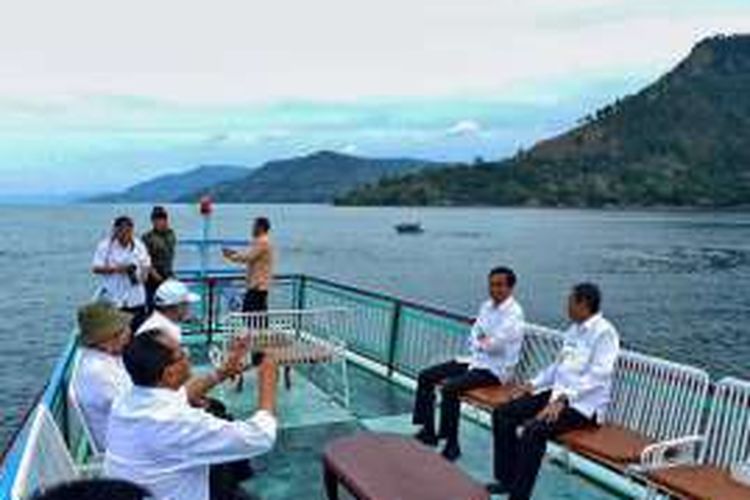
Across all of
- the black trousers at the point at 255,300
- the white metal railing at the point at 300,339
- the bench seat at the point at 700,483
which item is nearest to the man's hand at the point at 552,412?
the bench seat at the point at 700,483

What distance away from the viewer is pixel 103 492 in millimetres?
1929

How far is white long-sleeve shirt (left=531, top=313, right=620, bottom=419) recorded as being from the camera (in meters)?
7.41

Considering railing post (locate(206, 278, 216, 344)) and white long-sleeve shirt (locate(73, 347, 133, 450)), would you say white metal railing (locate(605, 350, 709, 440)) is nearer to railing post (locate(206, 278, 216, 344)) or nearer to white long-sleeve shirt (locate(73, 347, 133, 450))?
white long-sleeve shirt (locate(73, 347, 133, 450))

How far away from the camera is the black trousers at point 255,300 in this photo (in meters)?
11.8

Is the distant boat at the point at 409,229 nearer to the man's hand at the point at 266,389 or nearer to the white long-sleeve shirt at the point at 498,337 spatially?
the white long-sleeve shirt at the point at 498,337

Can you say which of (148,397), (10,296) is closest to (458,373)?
(148,397)

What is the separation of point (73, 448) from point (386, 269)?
79299 mm

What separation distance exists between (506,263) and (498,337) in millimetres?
90419

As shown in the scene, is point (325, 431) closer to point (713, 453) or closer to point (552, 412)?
point (552, 412)

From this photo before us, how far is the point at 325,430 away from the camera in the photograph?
9.31 m

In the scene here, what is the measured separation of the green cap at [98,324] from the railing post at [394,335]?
236 inches

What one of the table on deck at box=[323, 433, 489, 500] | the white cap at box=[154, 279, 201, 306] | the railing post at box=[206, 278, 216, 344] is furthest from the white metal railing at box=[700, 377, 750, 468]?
the railing post at box=[206, 278, 216, 344]

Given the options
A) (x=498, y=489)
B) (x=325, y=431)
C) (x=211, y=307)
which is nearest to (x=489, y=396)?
(x=498, y=489)

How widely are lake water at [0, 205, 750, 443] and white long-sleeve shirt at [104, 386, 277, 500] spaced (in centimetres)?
1963
